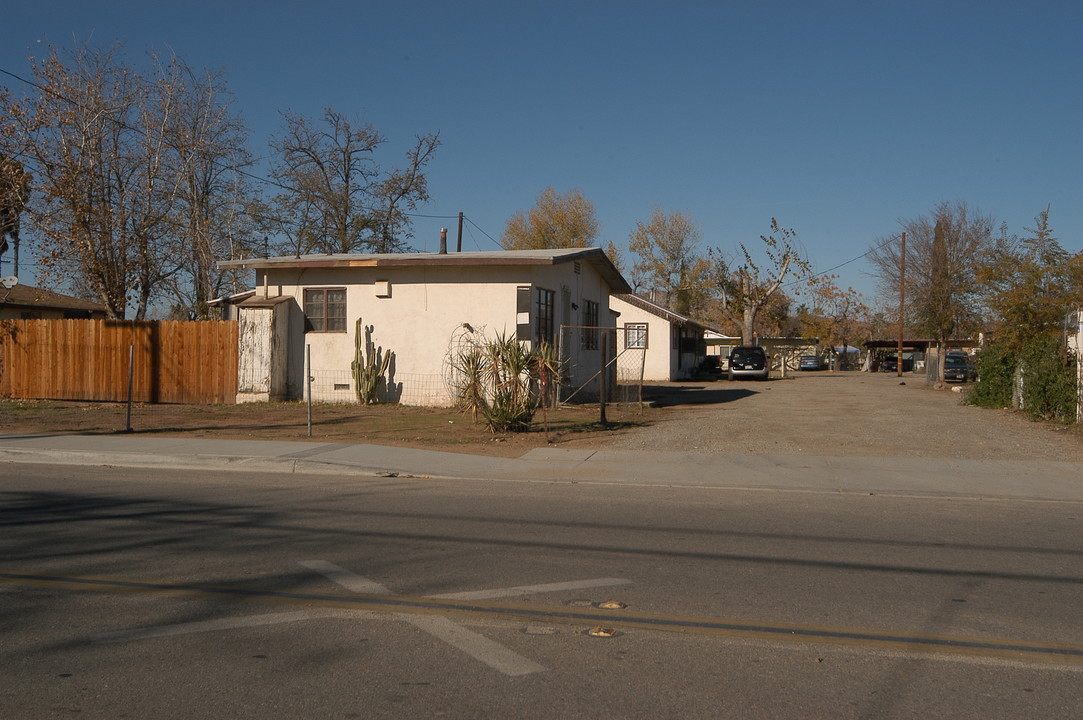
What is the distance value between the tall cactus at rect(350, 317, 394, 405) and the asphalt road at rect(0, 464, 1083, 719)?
11672 millimetres

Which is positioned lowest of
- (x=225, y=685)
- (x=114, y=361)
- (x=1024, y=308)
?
(x=225, y=685)

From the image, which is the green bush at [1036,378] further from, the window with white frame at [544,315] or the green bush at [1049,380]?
the window with white frame at [544,315]

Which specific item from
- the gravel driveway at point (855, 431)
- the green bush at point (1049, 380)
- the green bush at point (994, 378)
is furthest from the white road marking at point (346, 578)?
the green bush at point (994, 378)

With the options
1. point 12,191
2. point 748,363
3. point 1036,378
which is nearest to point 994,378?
point 1036,378

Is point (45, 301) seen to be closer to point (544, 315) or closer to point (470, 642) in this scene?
point (544, 315)

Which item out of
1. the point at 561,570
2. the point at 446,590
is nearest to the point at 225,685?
the point at 446,590

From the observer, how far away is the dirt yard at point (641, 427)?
15102 millimetres

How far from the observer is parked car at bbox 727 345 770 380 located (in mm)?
43812

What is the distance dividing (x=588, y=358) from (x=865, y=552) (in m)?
18.0

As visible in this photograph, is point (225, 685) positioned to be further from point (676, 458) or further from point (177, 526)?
point (676, 458)

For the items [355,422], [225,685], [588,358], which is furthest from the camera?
[588,358]

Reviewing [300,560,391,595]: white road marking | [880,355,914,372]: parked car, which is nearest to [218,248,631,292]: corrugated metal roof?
[300,560,391,595]: white road marking

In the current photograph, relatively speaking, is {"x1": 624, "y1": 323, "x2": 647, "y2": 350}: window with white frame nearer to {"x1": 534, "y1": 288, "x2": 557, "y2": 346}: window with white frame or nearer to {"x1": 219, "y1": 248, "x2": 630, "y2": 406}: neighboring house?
{"x1": 219, "y1": 248, "x2": 630, "y2": 406}: neighboring house

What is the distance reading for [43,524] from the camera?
8461mm
